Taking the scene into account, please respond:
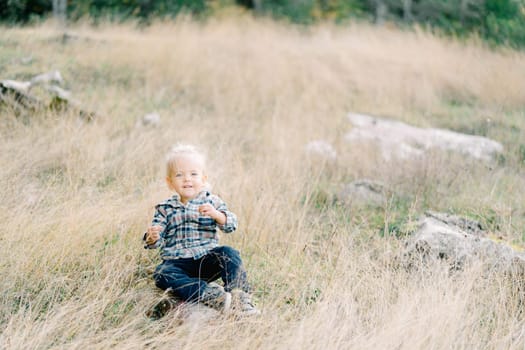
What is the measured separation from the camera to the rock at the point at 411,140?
5.69 m

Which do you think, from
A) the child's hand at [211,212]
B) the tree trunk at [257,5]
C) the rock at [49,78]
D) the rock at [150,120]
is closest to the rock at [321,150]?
the rock at [150,120]

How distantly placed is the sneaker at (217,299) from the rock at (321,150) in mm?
2779

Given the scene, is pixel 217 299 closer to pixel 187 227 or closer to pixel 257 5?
pixel 187 227

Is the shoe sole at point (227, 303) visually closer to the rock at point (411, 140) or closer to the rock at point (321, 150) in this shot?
the rock at point (321, 150)

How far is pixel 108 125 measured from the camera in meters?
5.43

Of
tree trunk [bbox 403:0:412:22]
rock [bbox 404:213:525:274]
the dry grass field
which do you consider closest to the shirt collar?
the dry grass field

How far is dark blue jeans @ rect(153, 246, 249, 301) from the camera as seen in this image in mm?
2693

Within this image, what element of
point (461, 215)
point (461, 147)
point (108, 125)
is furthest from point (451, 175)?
point (108, 125)

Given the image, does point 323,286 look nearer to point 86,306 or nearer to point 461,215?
point 86,306

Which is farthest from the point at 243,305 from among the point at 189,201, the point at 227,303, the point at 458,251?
the point at 458,251

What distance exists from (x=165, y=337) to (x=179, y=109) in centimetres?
444

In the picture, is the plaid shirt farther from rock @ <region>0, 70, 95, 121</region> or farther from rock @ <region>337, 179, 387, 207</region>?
rock @ <region>0, 70, 95, 121</region>

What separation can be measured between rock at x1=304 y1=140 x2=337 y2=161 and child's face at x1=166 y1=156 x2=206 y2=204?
98.6 inches

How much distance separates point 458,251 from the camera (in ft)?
10.7
